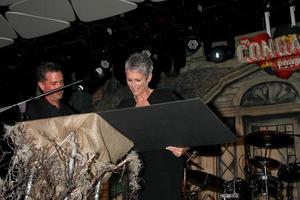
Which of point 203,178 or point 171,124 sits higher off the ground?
point 171,124

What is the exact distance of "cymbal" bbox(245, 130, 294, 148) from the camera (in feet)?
13.5

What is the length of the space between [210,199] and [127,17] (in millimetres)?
2806

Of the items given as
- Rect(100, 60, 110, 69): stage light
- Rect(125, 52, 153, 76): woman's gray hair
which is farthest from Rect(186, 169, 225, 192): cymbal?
Rect(125, 52, 153, 76): woman's gray hair

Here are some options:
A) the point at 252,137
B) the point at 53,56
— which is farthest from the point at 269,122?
the point at 53,56

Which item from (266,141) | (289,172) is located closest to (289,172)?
(289,172)

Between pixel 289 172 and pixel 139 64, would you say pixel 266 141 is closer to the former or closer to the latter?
pixel 289 172

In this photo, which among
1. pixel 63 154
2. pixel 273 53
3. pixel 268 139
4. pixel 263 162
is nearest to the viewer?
pixel 63 154

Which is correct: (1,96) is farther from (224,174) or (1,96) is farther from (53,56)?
(224,174)

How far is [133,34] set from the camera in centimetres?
523

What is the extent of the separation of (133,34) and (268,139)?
227 cm

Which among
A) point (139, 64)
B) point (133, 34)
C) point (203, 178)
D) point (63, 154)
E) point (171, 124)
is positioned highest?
point (133, 34)

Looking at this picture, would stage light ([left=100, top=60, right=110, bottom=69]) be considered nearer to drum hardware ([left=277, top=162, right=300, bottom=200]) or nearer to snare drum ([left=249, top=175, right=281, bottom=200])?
snare drum ([left=249, top=175, right=281, bottom=200])

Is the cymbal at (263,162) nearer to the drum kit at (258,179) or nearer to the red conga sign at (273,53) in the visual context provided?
the drum kit at (258,179)

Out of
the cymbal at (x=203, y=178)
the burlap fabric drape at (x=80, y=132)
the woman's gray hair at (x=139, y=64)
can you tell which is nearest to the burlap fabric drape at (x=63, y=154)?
the burlap fabric drape at (x=80, y=132)
